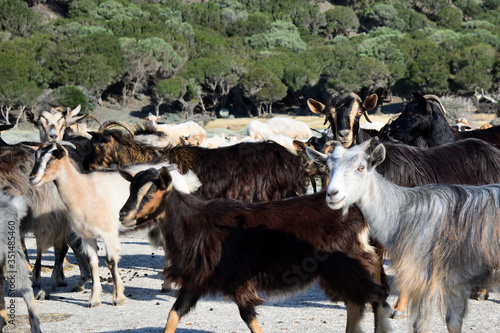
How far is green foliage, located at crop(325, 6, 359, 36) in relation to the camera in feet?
401

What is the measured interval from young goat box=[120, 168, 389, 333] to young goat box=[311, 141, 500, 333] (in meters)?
0.47

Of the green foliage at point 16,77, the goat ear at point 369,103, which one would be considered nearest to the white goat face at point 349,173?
the goat ear at point 369,103

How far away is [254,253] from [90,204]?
294cm

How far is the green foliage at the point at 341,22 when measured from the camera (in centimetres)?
12225

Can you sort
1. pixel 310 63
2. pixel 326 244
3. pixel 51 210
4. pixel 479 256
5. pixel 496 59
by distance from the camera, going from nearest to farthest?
1. pixel 479 256
2. pixel 326 244
3. pixel 51 210
4. pixel 496 59
5. pixel 310 63

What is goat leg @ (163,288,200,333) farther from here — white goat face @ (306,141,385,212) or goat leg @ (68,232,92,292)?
goat leg @ (68,232,92,292)

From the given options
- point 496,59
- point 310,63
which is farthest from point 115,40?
point 496,59

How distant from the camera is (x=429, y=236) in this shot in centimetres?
489

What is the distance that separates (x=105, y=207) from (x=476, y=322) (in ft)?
15.2

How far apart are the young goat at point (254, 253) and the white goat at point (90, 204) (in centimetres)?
224

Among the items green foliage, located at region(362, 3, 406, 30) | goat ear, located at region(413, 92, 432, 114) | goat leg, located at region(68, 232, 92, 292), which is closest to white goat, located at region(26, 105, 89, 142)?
goat leg, located at region(68, 232, 92, 292)

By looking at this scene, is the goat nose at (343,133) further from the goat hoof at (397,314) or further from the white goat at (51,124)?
the white goat at (51,124)

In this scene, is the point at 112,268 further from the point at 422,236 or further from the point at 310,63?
the point at 310,63

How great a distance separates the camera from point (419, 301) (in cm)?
486
